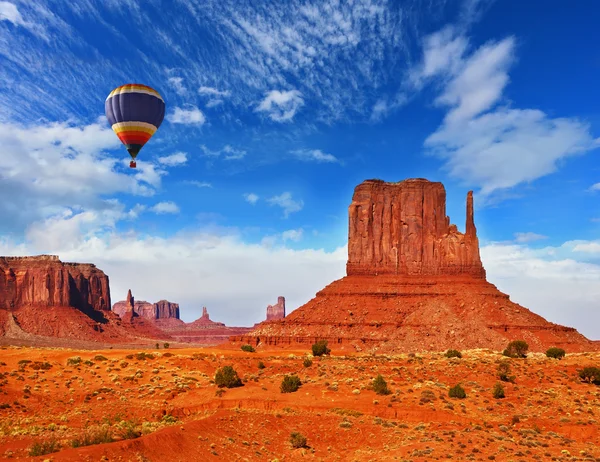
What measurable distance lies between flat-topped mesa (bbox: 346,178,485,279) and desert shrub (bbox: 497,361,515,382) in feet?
193

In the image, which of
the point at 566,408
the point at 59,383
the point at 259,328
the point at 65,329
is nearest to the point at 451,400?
the point at 566,408

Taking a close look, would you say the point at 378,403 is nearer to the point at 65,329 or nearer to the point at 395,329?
the point at 395,329

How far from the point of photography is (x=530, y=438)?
27.1 m

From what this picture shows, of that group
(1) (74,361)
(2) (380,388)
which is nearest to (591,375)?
(2) (380,388)

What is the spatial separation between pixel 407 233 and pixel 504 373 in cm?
6903

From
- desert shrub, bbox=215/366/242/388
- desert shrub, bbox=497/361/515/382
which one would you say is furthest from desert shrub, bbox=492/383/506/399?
desert shrub, bbox=215/366/242/388

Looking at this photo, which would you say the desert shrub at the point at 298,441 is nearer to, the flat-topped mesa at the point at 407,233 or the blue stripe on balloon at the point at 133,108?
the blue stripe on balloon at the point at 133,108

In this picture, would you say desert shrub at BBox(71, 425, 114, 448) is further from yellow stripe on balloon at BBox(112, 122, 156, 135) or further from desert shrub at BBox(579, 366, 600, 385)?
desert shrub at BBox(579, 366, 600, 385)

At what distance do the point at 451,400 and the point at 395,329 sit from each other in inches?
2159

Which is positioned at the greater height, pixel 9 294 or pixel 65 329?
pixel 9 294

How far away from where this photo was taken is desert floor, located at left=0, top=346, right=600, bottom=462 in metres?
23.6

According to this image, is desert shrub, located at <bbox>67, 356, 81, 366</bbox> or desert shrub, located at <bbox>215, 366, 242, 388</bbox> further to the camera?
desert shrub, located at <bbox>67, 356, 81, 366</bbox>

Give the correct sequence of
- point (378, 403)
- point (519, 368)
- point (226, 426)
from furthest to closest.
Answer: point (519, 368), point (378, 403), point (226, 426)

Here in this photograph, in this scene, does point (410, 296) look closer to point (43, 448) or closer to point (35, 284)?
point (43, 448)
